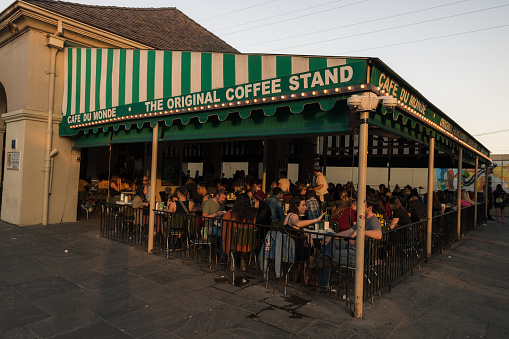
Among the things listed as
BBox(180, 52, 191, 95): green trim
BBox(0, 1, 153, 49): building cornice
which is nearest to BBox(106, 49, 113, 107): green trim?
BBox(0, 1, 153, 49): building cornice

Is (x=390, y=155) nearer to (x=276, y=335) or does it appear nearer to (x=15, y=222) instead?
(x=276, y=335)

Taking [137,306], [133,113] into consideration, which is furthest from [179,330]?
[133,113]

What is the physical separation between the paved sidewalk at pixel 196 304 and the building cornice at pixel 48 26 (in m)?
6.99

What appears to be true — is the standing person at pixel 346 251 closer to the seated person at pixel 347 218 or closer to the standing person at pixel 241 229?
the seated person at pixel 347 218

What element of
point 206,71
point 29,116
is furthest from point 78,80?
point 206,71

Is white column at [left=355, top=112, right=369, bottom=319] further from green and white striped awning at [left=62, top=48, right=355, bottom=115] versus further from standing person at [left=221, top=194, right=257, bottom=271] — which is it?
standing person at [left=221, top=194, right=257, bottom=271]

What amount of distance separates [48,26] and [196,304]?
10268mm

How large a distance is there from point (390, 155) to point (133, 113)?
1159 centimetres

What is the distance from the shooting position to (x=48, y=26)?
10.3 meters

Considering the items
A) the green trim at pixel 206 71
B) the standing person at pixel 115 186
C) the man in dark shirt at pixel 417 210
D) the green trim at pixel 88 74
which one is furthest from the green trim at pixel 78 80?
the man in dark shirt at pixel 417 210

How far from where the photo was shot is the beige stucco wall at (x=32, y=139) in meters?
10.2

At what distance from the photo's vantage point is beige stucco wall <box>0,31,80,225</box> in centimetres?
1018

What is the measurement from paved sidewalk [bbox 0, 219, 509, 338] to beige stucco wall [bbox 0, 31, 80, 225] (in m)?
3.53

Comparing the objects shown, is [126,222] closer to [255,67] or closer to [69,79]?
[69,79]
